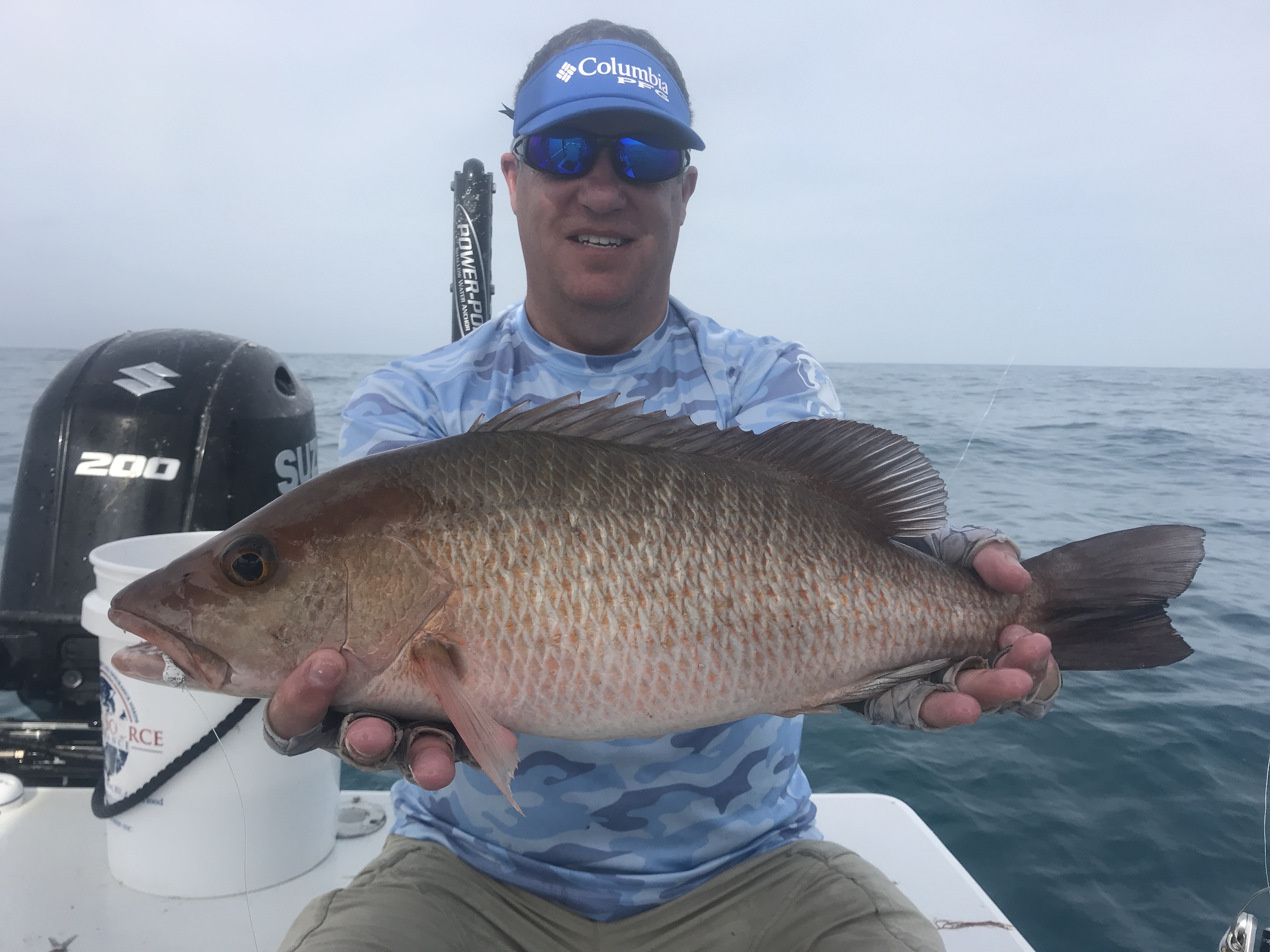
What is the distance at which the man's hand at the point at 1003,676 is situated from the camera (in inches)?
58.7

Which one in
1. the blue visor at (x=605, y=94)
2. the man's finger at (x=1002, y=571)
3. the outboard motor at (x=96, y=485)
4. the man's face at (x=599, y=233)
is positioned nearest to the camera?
the man's finger at (x=1002, y=571)

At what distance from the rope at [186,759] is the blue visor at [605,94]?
76.7 inches

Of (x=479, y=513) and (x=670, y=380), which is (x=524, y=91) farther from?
(x=479, y=513)

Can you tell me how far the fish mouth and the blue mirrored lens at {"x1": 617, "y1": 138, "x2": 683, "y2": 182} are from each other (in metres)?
1.73

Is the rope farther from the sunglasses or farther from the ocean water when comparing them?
the ocean water

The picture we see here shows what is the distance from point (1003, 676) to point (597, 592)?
81cm

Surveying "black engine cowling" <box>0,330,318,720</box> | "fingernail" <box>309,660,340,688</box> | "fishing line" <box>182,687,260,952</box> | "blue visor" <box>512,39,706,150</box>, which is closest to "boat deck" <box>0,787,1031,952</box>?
"fishing line" <box>182,687,260,952</box>

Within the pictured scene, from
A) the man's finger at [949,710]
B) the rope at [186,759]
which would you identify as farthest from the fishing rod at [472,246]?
the man's finger at [949,710]

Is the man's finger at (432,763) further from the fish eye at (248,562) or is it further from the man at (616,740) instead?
the fish eye at (248,562)

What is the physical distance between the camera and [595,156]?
2.32 metres

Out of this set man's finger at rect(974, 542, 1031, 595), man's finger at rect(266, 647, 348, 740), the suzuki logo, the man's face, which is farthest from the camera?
the suzuki logo

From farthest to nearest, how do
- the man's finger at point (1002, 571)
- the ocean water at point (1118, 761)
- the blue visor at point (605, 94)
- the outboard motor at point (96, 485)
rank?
the ocean water at point (1118, 761)
the outboard motor at point (96, 485)
the blue visor at point (605, 94)
the man's finger at point (1002, 571)

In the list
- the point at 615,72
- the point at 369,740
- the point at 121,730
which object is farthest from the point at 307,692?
the point at 615,72

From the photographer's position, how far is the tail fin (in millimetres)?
1572
